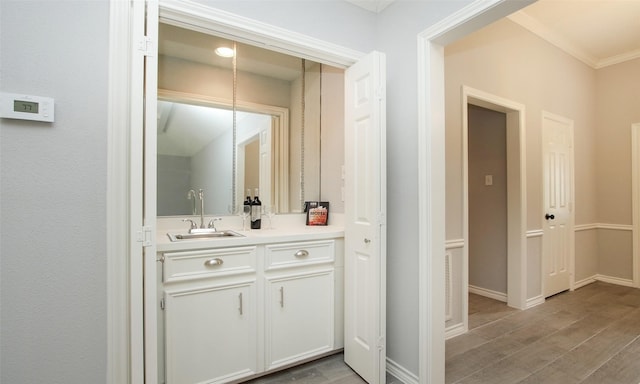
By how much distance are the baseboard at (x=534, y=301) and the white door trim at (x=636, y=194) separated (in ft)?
5.69

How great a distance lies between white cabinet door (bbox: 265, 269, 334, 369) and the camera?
1.93 m

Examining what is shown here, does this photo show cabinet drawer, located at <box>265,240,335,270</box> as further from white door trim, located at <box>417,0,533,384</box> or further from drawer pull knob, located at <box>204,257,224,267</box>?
white door trim, located at <box>417,0,533,384</box>

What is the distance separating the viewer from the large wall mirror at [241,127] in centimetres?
224

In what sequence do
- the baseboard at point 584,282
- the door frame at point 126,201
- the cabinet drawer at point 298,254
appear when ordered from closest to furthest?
the door frame at point 126,201
the cabinet drawer at point 298,254
the baseboard at point 584,282

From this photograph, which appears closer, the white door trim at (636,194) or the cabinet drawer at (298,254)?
the cabinet drawer at (298,254)

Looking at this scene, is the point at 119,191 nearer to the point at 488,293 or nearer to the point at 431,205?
the point at 431,205

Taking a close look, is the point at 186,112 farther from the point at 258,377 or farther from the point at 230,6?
the point at 258,377

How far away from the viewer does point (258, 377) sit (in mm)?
1961

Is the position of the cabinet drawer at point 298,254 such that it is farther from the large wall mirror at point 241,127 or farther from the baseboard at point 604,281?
the baseboard at point 604,281

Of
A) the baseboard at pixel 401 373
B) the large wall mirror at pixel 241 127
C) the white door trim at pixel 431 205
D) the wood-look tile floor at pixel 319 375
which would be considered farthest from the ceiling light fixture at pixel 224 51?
the baseboard at pixel 401 373

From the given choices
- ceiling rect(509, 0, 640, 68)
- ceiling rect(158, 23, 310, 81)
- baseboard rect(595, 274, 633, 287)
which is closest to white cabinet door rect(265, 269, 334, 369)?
ceiling rect(158, 23, 310, 81)

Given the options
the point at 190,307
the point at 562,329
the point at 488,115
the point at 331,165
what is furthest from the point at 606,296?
the point at 190,307

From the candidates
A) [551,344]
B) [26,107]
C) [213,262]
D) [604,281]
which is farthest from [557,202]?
[26,107]

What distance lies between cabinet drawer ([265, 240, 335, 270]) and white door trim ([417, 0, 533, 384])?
24.6 inches
